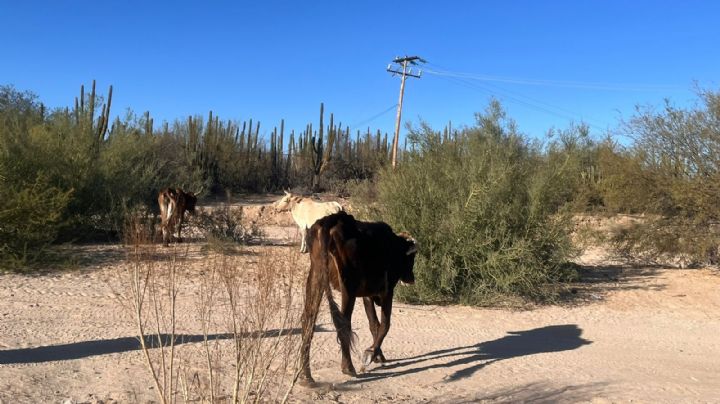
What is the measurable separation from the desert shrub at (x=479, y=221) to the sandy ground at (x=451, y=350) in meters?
0.55

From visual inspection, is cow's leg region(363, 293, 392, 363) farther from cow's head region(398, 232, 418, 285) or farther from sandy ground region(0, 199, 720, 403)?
cow's head region(398, 232, 418, 285)

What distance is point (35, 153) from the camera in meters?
13.4

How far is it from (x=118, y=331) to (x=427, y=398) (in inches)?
160

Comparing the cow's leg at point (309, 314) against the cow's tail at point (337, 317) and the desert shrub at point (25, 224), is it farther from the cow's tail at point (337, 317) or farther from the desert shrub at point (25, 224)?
the desert shrub at point (25, 224)

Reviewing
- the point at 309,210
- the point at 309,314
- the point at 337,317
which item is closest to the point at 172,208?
the point at 309,210

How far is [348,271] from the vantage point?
5488 millimetres

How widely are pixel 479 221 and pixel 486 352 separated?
3770mm

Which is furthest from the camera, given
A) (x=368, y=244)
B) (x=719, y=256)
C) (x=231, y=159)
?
(x=231, y=159)

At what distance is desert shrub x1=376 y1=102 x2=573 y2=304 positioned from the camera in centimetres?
1053

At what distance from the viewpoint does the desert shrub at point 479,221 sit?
10531mm

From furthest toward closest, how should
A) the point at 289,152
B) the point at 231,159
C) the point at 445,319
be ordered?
the point at 289,152 < the point at 231,159 < the point at 445,319

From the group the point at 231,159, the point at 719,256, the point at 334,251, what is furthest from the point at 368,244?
the point at 231,159

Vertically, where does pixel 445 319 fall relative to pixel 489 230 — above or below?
below

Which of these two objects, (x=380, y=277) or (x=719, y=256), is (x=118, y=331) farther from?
(x=719, y=256)
